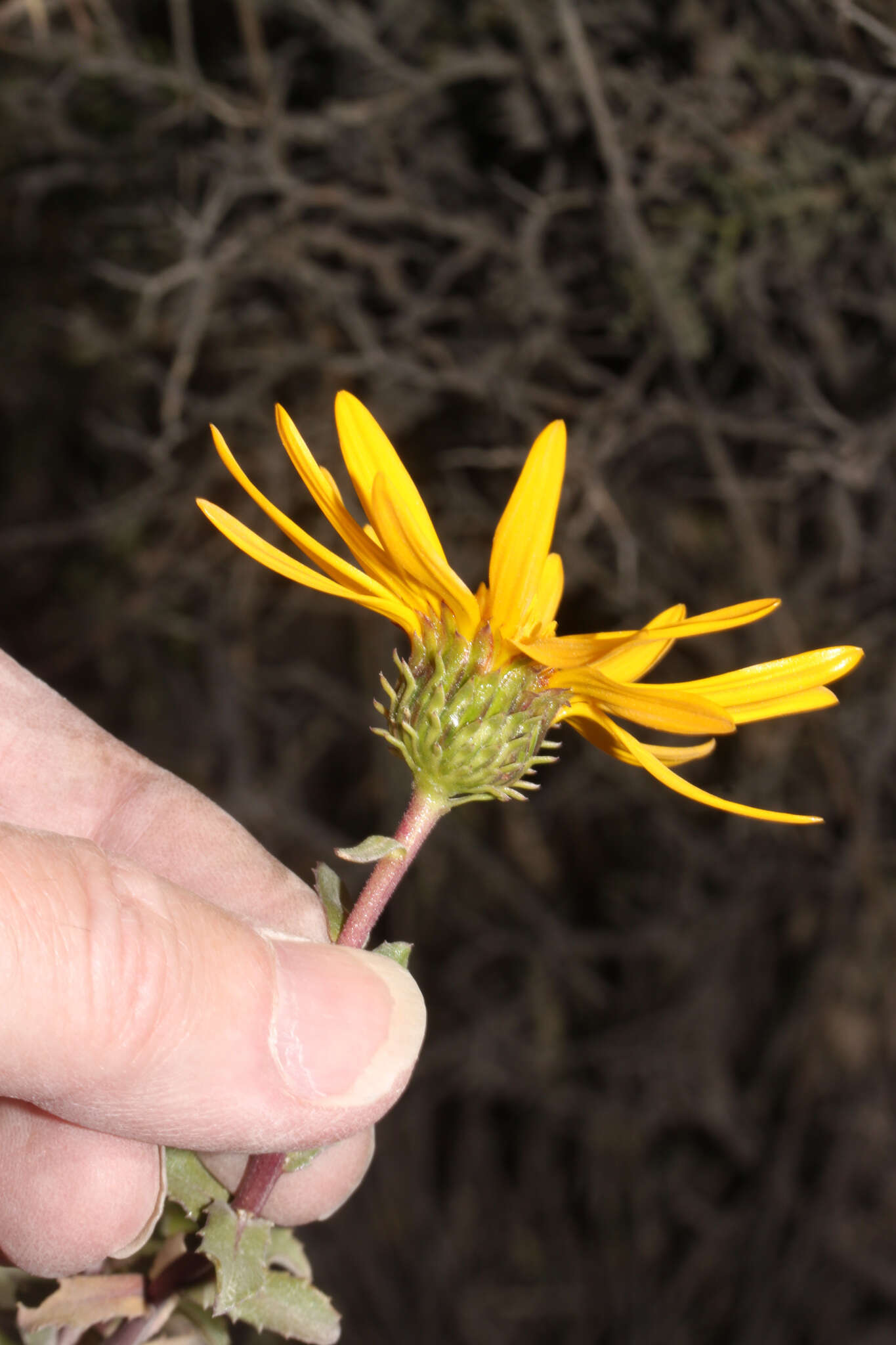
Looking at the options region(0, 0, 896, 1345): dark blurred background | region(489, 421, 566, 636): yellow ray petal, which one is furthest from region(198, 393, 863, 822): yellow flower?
region(0, 0, 896, 1345): dark blurred background

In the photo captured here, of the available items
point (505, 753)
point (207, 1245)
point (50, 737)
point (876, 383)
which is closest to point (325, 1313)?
point (207, 1245)

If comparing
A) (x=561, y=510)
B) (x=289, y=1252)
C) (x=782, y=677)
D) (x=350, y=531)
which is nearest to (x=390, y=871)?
(x=350, y=531)

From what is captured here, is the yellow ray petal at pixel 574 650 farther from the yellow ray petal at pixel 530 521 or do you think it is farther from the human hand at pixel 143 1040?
the human hand at pixel 143 1040

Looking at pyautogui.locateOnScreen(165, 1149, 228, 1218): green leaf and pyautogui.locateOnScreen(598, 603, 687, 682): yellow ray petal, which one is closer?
pyautogui.locateOnScreen(598, 603, 687, 682): yellow ray petal

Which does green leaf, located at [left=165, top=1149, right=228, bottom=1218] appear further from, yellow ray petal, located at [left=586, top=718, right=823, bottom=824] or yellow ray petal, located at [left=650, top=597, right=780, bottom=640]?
yellow ray petal, located at [left=650, top=597, right=780, bottom=640]

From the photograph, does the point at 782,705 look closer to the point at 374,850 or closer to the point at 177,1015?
the point at 374,850

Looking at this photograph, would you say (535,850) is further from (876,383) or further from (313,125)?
(313,125)
